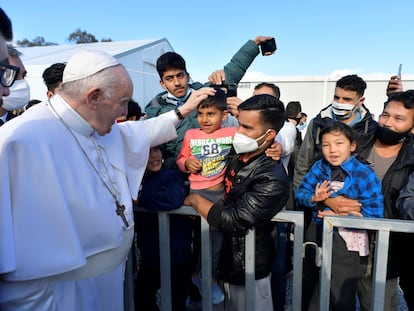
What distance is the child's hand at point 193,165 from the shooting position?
7.38ft

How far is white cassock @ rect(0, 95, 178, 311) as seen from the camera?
133cm

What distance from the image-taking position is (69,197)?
1464mm

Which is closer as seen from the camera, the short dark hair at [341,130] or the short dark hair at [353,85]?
the short dark hair at [341,130]

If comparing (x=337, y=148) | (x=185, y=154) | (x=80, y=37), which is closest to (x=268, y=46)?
Answer: (x=337, y=148)

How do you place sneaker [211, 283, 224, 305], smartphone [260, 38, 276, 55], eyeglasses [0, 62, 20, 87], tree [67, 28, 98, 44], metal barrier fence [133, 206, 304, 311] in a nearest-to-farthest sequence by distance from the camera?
eyeglasses [0, 62, 20, 87] → metal barrier fence [133, 206, 304, 311] → sneaker [211, 283, 224, 305] → smartphone [260, 38, 276, 55] → tree [67, 28, 98, 44]

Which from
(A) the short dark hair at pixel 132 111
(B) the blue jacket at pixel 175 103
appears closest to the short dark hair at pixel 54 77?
(A) the short dark hair at pixel 132 111

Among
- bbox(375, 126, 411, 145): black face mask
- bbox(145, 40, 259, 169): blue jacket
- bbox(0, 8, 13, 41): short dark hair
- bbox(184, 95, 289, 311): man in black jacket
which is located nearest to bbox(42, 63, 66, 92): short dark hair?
bbox(145, 40, 259, 169): blue jacket

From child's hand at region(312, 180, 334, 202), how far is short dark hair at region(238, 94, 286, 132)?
56 cm

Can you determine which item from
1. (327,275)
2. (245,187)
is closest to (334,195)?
(327,275)

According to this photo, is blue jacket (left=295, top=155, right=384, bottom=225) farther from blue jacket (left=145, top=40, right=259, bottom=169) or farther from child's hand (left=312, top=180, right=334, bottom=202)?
→ blue jacket (left=145, top=40, right=259, bottom=169)

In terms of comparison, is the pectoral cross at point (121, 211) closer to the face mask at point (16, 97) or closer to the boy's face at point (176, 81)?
the boy's face at point (176, 81)

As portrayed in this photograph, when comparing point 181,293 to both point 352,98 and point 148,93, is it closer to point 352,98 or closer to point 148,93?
point 352,98

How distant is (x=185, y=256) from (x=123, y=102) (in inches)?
50.9

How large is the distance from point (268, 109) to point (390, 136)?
1085 mm
